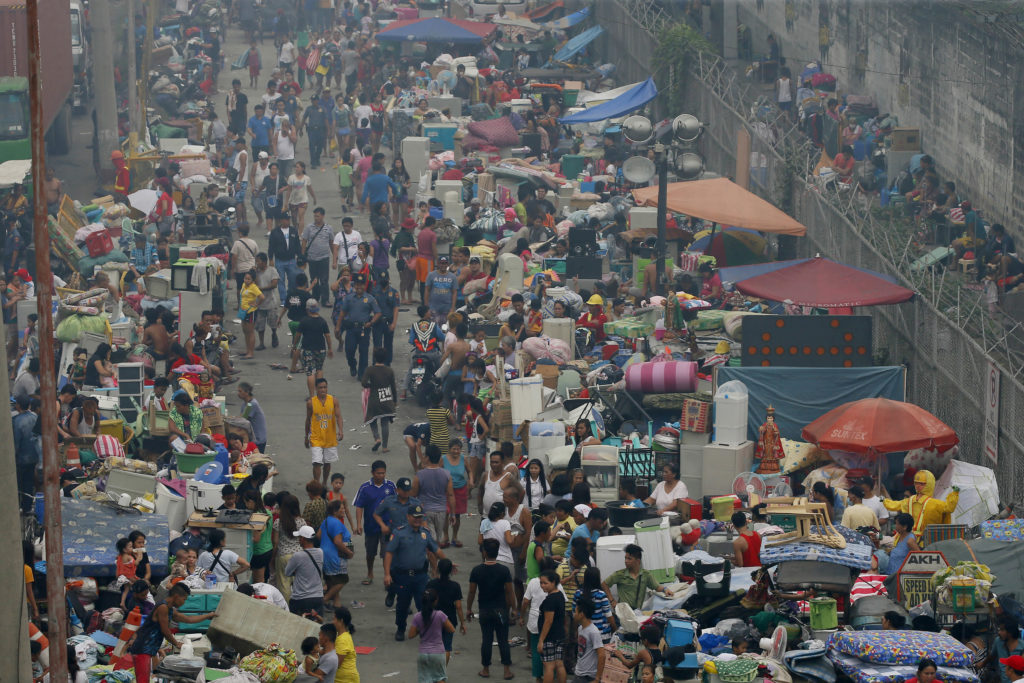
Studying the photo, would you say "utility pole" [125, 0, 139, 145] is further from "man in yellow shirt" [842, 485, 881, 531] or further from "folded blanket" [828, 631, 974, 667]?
"folded blanket" [828, 631, 974, 667]

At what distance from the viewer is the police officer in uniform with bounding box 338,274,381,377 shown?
23188 mm

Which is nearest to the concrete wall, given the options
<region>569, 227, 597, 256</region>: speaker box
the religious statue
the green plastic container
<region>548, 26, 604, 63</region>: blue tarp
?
<region>548, 26, 604, 63</region>: blue tarp

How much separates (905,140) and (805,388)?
14054mm

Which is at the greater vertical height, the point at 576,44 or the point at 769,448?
the point at 576,44

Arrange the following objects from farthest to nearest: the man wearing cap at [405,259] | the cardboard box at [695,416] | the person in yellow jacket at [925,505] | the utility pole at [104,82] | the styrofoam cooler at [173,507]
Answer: the utility pole at [104,82] < the man wearing cap at [405,259] < the cardboard box at [695,416] < the styrofoam cooler at [173,507] < the person in yellow jacket at [925,505]

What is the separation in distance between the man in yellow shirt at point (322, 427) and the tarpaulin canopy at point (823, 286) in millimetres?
5877

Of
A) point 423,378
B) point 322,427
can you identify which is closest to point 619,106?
point 423,378

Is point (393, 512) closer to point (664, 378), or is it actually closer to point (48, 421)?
point (48, 421)

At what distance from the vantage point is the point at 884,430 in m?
18.4

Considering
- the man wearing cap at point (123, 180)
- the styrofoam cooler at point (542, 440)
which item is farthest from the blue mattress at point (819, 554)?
the man wearing cap at point (123, 180)

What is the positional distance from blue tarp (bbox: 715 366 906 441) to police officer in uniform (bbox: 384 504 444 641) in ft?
17.5

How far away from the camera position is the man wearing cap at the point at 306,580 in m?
15.8

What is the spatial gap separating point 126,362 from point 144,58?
20.7m

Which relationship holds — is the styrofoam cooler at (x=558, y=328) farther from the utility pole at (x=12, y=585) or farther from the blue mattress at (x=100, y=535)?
the utility pole at (x=12, y=585)
